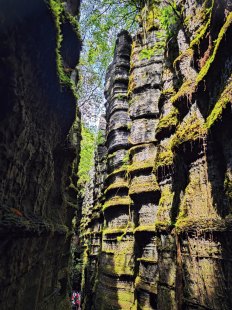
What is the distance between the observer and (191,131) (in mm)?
4469

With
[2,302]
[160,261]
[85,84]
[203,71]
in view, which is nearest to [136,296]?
[160,261]

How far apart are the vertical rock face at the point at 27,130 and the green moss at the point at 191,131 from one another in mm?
1949

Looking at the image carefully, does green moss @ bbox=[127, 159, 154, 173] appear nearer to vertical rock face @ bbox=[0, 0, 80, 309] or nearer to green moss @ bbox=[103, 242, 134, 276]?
green moss @ bbox=[103, 242, 134, 276]

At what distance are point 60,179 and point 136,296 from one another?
4.44 m

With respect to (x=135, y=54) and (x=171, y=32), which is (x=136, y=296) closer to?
(x=171, y=32)

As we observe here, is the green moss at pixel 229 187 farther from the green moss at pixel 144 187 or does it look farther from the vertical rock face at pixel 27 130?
the green moss at pixel 144 187

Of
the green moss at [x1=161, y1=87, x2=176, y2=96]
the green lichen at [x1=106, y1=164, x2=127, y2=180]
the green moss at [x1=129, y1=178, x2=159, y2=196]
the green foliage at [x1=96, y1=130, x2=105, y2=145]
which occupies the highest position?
the green foliage at [x1=96, y1=130, x2=105, y2=145]

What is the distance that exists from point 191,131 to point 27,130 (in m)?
2.53

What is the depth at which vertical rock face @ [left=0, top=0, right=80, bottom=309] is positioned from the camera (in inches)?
106

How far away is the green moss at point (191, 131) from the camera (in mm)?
4293

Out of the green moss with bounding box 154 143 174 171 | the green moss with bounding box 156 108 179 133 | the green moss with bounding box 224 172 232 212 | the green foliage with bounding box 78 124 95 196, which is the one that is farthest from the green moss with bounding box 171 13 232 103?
the green foliage with bounding box 78 124 95 196

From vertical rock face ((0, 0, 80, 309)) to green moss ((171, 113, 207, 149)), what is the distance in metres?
1.95

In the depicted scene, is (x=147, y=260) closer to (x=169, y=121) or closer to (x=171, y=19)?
(x=169, y=121)

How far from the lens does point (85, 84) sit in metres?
20.5
